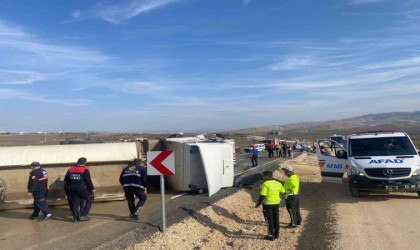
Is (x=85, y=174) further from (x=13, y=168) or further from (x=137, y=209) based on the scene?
(x=13, y=168)

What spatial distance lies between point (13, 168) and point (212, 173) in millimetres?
6346

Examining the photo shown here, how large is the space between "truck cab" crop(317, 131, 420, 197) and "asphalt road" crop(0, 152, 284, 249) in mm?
4704

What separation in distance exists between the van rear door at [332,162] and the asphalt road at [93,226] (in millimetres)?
4503

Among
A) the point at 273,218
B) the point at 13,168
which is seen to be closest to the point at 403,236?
the point at 273,218

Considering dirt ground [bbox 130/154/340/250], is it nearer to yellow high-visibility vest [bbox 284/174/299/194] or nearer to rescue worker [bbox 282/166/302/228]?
rescue worker [bbox 282/166/302/228]

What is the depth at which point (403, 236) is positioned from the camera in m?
8.77

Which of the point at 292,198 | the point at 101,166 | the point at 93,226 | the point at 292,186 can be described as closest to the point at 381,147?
the point at 292,186

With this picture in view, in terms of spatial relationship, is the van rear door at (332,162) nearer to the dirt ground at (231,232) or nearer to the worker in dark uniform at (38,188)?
the dirt ground at (231,232)

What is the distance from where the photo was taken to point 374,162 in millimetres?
13445

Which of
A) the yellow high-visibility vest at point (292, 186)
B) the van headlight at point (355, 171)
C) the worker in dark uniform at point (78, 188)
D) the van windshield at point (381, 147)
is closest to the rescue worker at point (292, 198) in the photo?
the yellow high-visibility vest at point (292, 186)

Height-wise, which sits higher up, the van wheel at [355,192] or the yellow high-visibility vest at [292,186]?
the yellow high-visibility vest at [292,186]

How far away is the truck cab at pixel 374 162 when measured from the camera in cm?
1296

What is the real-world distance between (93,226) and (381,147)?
33.2 feet

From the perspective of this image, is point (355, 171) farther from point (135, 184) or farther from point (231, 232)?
point (135, 184)
